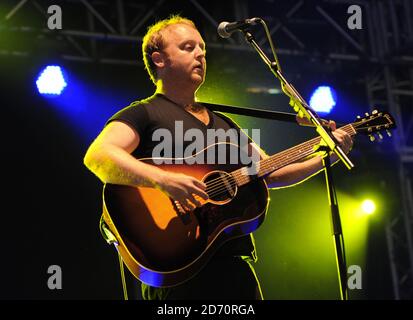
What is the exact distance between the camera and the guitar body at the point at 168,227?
2.61m

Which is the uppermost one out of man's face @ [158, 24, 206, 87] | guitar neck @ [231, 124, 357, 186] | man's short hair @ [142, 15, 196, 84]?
man's short hair @ [142, 15, 196, 84]

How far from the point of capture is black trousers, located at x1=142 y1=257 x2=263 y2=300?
265 centimetres

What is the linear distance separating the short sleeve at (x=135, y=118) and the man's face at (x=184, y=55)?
0.33 m

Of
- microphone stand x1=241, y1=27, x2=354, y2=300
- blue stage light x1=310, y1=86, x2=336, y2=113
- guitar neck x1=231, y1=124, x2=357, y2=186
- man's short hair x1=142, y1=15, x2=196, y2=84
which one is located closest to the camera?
microphone stand x1=241, y1=27, x2=354, y2=300

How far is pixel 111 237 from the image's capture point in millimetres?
2719

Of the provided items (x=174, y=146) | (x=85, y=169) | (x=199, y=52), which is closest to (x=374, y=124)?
(x=199, y=52)

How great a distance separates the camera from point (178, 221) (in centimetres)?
269

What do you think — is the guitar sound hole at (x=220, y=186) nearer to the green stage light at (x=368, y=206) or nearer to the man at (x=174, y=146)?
the man at (x=174, y=146)

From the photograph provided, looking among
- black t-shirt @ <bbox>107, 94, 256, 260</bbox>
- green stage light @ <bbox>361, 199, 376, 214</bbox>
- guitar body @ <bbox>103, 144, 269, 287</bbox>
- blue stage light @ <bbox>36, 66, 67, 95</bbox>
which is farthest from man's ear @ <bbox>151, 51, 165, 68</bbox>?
green stage light @ <bbox>361, 199, 376, 214</bbox>

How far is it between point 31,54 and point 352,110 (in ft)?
12.5

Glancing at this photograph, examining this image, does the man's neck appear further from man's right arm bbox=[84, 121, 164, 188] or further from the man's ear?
man's right arm bbox=[84, 121, 164, 188]

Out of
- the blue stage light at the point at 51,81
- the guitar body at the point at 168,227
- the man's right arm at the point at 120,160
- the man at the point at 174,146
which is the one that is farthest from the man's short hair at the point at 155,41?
the blue stage light at the point at 51,81

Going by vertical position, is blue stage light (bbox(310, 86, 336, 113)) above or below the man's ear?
above

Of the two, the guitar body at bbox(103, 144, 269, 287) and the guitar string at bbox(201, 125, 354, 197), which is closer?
the guitar body at bbox(103, 144, 269, 287)
